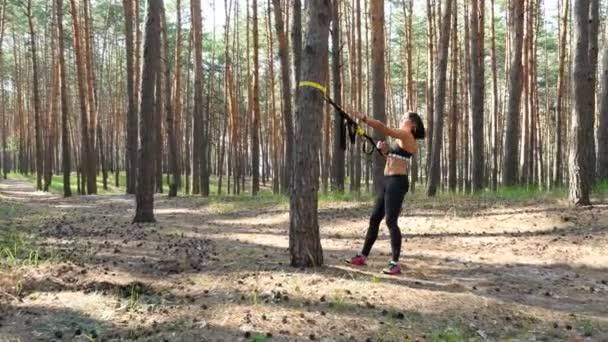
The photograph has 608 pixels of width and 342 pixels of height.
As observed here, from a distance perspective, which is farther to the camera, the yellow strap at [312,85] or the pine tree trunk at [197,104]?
the pine tree trunk at [197,104]

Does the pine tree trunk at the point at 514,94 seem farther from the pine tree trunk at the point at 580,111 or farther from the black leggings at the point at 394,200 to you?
the black leggings at the point at 394,200

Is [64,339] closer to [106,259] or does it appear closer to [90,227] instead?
[106,259]

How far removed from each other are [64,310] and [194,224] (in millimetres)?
7537

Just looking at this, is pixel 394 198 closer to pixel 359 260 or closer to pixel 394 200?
pixel 394 200

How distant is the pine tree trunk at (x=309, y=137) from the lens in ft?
21.6

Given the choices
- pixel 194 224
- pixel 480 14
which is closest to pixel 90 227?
pixel 194 224

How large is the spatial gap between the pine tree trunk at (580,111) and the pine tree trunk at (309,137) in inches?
275

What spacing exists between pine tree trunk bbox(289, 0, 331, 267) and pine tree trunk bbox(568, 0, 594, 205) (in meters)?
6.99

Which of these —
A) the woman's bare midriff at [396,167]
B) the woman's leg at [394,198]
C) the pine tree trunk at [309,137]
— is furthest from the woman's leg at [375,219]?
the pine tree trunk at [309,137]

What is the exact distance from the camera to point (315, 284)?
5992 millimetres

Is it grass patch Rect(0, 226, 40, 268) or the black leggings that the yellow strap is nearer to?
the black leggings

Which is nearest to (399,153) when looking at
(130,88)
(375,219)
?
(375,219)

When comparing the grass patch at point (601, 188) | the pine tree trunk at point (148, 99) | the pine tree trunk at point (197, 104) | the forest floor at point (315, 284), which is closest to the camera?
the forest floor at point (315, 284)

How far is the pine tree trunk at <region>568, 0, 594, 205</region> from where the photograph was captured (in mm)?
10844
